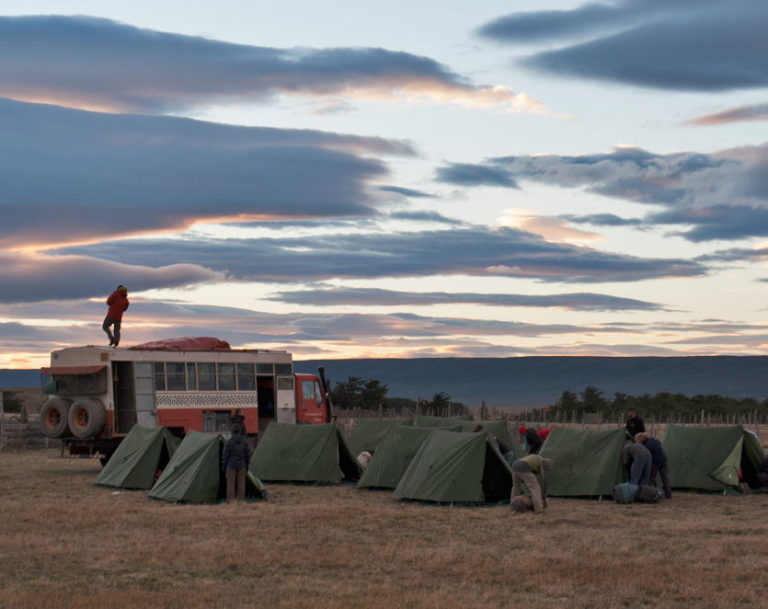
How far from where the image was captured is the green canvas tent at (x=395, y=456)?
23.9 metres

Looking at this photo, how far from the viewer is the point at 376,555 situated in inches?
595

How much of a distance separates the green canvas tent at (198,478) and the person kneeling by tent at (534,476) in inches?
200

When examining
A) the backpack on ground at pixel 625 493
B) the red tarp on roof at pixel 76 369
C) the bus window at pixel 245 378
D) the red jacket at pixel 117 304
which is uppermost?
the red jacket at pixel 117 304

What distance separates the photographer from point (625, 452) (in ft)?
73.7

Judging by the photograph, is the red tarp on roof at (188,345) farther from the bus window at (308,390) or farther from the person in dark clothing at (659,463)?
the person in dark clothing at (659,463)

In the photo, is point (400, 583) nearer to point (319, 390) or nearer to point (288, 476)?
point (288, 476)

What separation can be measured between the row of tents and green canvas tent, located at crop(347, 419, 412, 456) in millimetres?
24

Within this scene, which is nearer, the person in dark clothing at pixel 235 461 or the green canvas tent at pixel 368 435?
the person in dark clothing at pixel 235 461

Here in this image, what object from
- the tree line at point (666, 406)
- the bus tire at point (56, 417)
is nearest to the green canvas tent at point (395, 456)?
the bus tire at point (56, 417)

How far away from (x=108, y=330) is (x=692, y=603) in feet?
70.3

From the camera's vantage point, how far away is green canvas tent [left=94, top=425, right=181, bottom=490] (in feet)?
80.6

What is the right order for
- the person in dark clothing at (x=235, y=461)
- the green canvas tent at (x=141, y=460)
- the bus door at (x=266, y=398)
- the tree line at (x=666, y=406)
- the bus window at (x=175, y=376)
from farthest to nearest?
the tree line at (x=666, y=406) < the bus door at (x=266, y=398) < the bus window at (x=175, y=376) < the green canvas tent at (x=141, y=460) < the person in dark clothing at (x=235, y=461)

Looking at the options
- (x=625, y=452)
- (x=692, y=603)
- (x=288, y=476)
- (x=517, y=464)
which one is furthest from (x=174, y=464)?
(x=692, y=603)

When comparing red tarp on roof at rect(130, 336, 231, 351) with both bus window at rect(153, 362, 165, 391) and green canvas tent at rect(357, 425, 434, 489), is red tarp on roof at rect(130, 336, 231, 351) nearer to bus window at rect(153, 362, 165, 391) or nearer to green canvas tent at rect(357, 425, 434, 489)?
bus window at rect(153, 362, 165, 391)
